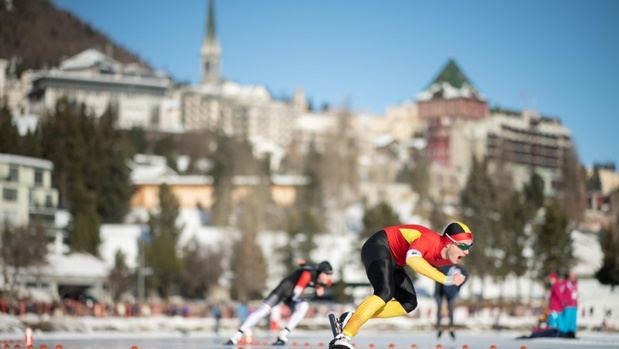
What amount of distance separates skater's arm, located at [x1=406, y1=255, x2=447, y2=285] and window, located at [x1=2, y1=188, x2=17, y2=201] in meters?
80.1

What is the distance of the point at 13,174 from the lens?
294 ft

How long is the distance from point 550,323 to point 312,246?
68728 millimetres

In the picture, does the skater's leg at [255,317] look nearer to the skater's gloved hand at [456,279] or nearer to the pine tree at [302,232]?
the skater's gloved hand at [456,279]

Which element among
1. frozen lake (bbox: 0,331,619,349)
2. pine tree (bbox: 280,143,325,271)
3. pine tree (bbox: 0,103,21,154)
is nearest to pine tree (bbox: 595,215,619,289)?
pine tree (bbox: 280,143,325,271)

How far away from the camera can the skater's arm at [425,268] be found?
12.1 m

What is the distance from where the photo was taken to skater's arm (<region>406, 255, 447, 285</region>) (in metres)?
12.1

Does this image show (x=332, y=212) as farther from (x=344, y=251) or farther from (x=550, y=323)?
(x=550, y=323)

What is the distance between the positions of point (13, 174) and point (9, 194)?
7.74ft

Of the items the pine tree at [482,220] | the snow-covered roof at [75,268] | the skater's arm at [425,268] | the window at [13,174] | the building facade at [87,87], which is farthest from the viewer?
the building facade at [87,87]

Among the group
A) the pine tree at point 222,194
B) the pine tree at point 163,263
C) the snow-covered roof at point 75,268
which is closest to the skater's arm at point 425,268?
the snow-covered roof at point 75,268

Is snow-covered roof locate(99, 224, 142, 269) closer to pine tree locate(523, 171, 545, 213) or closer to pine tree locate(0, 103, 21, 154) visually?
pine tree locate(0, 103, 21, 154)

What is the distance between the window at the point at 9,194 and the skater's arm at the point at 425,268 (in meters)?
80.1

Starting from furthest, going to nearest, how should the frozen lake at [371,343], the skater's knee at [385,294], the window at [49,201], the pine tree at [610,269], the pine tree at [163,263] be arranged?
1. the window at [49,201]
2. the pine tree at [163,263]
3. the pine tree at [610,269]
4. the frozen lake at [371,343]
5. the skater's knee at [385,294]

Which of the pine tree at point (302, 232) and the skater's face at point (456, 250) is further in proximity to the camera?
the pine tree at point (302, 232)
